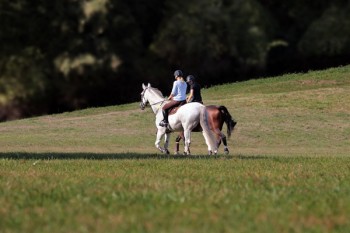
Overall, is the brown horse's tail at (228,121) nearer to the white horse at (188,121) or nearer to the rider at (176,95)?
the white horse at (188,121)

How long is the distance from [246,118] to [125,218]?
98.8 feet

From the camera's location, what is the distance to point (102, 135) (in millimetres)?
35031

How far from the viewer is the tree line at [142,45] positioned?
49.2 meters

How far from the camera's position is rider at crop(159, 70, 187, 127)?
83.7 feet

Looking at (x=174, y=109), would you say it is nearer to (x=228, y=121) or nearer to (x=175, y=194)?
(x=228, y=121)

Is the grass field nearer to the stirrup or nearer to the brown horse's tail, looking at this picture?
the stirrup

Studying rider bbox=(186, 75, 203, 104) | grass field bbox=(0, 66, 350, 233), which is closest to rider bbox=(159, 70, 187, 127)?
rider bbox=(186, 75, 203, 104)

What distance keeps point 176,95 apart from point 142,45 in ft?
87.0

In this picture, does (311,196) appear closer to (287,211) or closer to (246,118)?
(287,211)

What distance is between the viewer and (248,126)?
118 ft

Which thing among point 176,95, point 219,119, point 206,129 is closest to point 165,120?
point 176,95

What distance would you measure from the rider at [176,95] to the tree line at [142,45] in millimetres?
23260

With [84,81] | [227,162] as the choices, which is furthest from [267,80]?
[227,162]

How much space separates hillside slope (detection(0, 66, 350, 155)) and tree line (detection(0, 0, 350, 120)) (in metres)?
3.53
